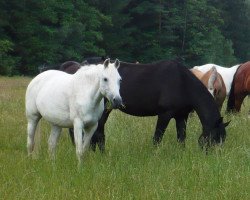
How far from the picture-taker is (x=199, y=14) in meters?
55.0

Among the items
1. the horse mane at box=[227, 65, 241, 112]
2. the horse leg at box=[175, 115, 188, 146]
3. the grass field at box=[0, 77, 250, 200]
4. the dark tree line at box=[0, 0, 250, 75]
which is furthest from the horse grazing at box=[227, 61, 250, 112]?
the dark tree line at box=[0, 0, 250, 75]

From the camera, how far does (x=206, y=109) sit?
317 inches

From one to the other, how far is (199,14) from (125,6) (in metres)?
10.3

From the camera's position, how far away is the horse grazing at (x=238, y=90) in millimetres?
12859

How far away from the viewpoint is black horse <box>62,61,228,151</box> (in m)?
7.97

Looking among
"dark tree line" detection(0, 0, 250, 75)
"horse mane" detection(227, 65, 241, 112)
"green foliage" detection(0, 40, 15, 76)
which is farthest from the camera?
"dark tree line" detection(0, 0, 250, 75)

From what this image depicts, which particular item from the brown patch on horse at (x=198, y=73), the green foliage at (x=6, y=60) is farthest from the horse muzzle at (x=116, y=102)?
the green foliage at (x=6, y=60)

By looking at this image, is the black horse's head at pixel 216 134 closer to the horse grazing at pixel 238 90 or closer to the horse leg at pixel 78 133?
the horse leg at pixel 78 133

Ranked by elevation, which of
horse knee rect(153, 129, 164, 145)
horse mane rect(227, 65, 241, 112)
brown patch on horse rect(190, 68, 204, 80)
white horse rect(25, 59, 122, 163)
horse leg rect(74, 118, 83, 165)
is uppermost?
white horse rect(25, 59, 122, 163)

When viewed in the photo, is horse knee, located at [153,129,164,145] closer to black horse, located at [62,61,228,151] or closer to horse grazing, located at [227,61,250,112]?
black horse, located at [62,61,228,151]

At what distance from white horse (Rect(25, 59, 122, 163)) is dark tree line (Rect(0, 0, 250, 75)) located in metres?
27.3

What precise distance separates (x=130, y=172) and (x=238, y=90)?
7.55m

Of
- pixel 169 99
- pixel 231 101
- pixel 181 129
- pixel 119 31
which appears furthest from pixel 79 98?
pixel 119 31

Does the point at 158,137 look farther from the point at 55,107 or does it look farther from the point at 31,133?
the point at 31,133
